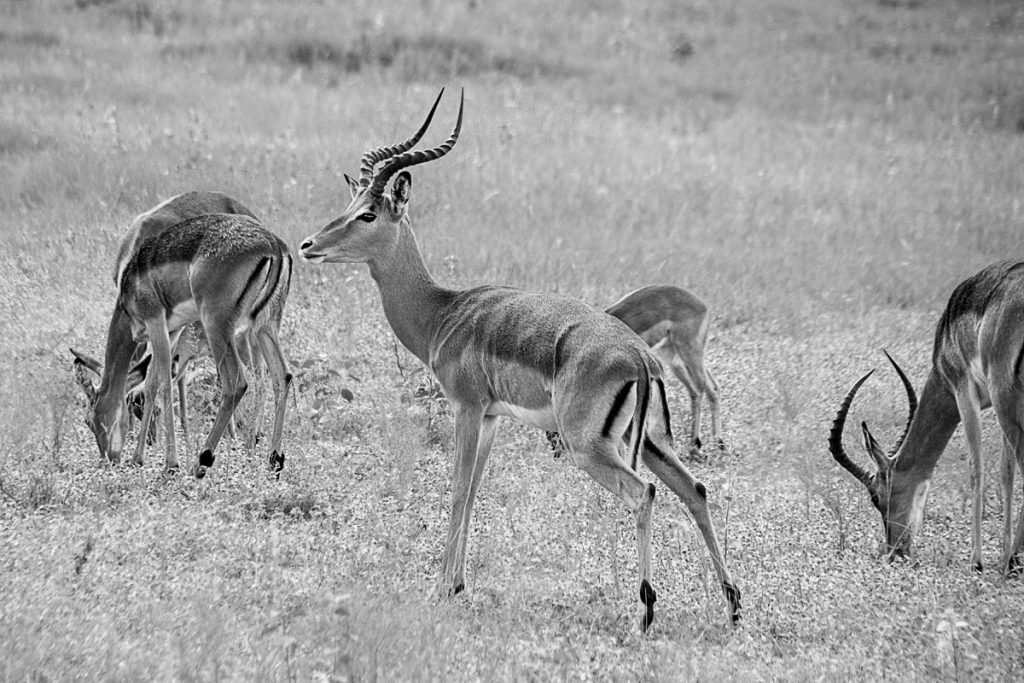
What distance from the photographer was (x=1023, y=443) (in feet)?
22.5

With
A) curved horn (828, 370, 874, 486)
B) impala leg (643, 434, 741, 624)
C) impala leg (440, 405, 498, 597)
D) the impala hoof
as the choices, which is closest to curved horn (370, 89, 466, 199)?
impala leg (440, 405, 498, 597)

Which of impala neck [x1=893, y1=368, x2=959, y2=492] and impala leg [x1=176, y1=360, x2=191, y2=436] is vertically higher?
impala neck [x1=893, y1=368, x2=959, y2=492]

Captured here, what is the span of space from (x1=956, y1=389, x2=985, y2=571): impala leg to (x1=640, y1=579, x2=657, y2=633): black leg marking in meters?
2.20

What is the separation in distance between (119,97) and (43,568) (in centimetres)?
1127

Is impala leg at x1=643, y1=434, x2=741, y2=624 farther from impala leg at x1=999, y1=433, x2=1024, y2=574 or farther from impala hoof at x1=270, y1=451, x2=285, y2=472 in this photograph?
impala hoof at x1=270, y1=451, x2=285, y2=472

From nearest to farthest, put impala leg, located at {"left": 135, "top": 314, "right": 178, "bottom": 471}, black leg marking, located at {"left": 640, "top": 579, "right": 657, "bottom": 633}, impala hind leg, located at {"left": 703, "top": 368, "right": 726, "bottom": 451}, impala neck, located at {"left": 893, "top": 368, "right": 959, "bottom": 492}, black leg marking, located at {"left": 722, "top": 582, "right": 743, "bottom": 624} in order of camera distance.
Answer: black leg marking, located at {"left": 640, "top": 579, "right": 657, "bottom": 633} → black leg marking, located at {"left": 722, "top": 582, "right": 743, "bottom": 624} → impala neck, located at {"left": 893, "top": 368, "right": 959, "bottom": 492} → impala leg, located at {"left": 135, "top": 314, "right": 178, "bottom": 471} → impala hind leg, located at {"left": 703, "top": 368, "right": 726, "bottom": 451}

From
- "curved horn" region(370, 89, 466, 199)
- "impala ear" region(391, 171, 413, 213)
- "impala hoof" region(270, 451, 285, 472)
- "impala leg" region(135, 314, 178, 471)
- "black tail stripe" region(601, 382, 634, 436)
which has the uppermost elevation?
"curved horn" region(370, 89, 466, 199)

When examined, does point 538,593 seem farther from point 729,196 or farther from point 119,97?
point 119,97

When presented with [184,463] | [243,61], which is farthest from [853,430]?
[243,61]

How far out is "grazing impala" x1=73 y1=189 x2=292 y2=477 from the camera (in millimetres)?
7848

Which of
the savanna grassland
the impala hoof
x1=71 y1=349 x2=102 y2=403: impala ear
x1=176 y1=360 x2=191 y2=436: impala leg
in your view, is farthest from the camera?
x1=71 y1=349 x2=102 y2=403: impala ear

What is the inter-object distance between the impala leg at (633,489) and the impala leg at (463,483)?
71 cm

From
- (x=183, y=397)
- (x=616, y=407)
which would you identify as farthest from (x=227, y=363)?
(x=616, y=407)

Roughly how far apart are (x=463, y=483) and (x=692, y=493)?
3.66 feet
